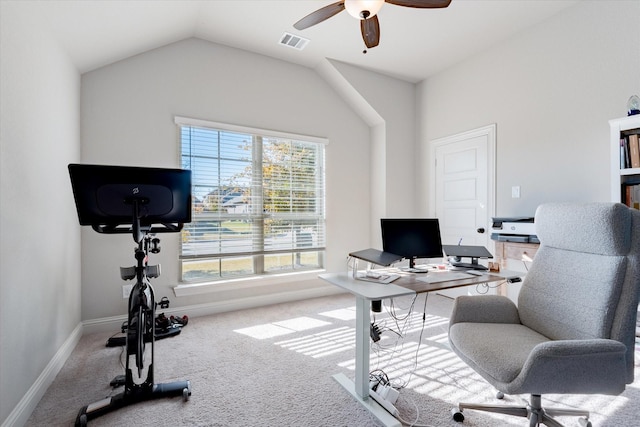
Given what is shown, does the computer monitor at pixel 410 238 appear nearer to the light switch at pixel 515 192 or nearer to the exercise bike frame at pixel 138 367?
the exercise bike frame at pixel 138 367

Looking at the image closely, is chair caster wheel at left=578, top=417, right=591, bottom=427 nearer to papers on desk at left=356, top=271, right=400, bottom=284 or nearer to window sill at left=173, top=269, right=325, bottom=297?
papers on desk at left=356, top=271, right=400, bottom=284

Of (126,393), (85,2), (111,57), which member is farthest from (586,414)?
(111,57)

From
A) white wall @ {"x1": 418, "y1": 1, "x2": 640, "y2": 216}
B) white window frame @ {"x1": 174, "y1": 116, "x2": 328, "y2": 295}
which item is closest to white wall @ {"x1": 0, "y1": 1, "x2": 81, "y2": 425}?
white window frame @ {"x1": 174, "y1": 116, "x2": 328, "y2": 295}

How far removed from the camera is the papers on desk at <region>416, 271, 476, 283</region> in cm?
186

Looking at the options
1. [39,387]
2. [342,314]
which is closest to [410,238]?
[342,314]

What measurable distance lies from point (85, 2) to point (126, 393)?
2557mm

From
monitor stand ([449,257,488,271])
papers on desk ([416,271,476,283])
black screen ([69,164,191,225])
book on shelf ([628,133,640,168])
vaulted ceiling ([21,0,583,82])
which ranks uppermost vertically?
vaulted ceiling ([21,0,583,82])

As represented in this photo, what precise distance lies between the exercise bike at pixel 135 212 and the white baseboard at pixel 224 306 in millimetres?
1180

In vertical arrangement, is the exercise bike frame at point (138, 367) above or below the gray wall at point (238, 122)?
below

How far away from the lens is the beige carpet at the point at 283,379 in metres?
1.68

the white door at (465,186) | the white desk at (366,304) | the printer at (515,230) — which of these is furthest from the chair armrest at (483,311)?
the white door at (465,186)

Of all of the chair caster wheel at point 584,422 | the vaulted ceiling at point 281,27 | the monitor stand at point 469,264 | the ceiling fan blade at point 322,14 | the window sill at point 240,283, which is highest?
the vaulted ceiling at point 281,27

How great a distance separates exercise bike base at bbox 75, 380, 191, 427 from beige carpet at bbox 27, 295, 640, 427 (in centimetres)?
4

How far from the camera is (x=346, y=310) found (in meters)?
3.51
